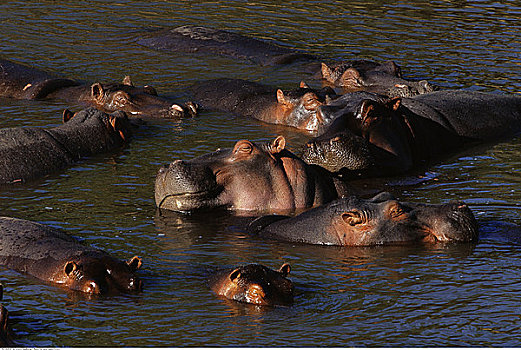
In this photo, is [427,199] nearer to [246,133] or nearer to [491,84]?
[246,133]

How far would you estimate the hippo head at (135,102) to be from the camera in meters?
11.6

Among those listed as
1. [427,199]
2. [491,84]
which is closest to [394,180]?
[427,199]

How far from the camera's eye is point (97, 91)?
12.0 m

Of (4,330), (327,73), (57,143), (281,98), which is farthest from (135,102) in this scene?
(4,330)

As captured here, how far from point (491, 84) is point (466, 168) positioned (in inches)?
141

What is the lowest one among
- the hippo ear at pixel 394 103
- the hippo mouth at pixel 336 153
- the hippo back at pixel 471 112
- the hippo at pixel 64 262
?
the hippo back at pixel 471 112

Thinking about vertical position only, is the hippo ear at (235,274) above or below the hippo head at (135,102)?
above

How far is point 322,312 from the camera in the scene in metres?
5.80

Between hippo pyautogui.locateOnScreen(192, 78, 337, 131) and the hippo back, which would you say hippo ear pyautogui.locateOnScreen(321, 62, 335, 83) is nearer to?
hippo pyautogui.locateOnScreen(192, 78, 337, 131)

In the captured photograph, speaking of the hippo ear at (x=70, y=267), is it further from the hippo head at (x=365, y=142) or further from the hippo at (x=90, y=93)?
the hippo at (x=90, y=93)

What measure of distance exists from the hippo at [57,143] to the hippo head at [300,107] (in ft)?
6.20

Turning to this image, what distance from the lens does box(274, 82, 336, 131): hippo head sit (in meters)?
11.3

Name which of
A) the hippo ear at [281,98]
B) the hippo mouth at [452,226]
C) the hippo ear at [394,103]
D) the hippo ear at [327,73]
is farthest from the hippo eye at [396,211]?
the hippo ear at [327,73]

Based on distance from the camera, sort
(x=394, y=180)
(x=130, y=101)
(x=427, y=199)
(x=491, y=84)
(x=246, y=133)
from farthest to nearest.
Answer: (x=491, y=84) < (x=130, y=101) < (x=246, y=133) < (x=394, y=180) < (x=427, y=199)
